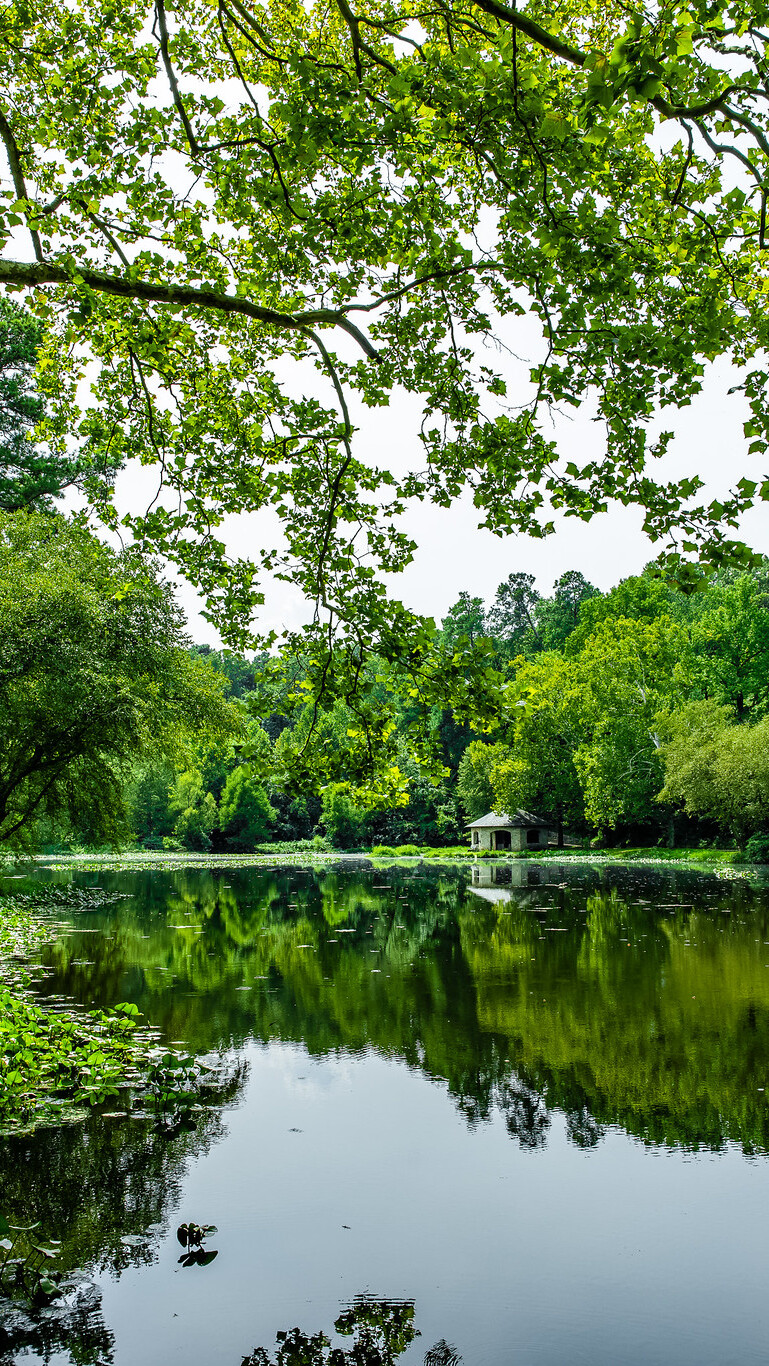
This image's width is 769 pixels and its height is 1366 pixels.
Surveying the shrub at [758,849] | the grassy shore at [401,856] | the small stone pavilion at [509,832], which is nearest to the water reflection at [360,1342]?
the grassy shore at [401,856]

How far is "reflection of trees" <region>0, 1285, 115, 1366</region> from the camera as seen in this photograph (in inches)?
170

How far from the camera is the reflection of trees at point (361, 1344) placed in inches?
172

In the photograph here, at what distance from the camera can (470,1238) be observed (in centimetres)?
572

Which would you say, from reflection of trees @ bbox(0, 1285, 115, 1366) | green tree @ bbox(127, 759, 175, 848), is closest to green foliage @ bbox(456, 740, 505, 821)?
green tree @ bbox(127, 759, 175, 848)

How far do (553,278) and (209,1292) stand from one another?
6.36 meters

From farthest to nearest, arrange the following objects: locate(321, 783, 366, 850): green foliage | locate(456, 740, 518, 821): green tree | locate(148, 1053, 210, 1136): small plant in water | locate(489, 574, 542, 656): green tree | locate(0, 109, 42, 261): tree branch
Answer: locate(489, 574, 542, 656): green tree → locate(321, 783, 366, 850): green foliage → locate(456, 740, 518, 821): green tree → locate(148, 1053, 210, 1136): small plant in water → locate(0, 109, 42, 261): tree branch

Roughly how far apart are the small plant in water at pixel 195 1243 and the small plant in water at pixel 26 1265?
0.80 m

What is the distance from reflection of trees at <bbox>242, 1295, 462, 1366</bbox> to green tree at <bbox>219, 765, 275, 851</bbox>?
5706 centimetres

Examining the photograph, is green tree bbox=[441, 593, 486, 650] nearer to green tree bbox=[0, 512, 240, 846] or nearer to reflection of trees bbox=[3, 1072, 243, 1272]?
green tree bbox=[0, 512, 240, 846]

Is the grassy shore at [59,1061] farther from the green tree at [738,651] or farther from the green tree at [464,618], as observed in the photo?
the green tree at [464,618]

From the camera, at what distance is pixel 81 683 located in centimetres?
1883

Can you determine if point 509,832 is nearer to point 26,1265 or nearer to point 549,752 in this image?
point 549,752

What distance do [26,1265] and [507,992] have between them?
28.5 ft

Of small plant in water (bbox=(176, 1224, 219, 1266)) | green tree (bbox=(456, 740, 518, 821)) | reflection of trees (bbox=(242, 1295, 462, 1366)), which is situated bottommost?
small plant in water (bbox=(176, 1224, 219, 1266))
